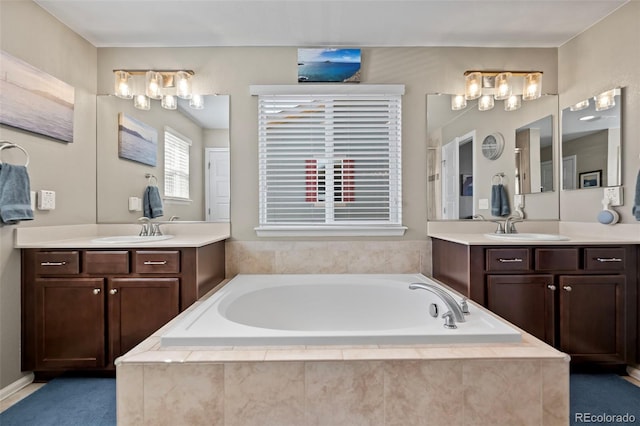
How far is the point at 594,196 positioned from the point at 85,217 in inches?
148

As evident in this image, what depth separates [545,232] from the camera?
2.73 meters

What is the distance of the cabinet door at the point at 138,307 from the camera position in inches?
81.9

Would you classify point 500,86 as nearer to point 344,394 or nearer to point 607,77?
point 607,77

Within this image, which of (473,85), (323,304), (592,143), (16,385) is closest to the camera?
(16,385)

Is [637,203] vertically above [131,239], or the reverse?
[637,203]

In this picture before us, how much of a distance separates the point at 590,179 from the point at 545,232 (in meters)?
0.51

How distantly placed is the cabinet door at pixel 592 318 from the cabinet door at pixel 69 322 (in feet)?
9.42

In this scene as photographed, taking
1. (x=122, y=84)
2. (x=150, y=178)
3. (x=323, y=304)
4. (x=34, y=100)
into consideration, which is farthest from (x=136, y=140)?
(x=323, y=304)

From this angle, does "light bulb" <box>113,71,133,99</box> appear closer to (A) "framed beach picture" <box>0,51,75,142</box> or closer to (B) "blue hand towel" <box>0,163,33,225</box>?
(A) "framed beach picture" <box>0,51,75,142</box>

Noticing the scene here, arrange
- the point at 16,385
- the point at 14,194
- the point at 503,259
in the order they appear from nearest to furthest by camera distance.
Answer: the point at 14,194 → the point at 16,385 → the point at 503,259

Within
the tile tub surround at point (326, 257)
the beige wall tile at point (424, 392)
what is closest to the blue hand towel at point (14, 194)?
the tile tub surround at point (326, 257)

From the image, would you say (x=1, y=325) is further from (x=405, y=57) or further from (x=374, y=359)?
(x=405, y=57)

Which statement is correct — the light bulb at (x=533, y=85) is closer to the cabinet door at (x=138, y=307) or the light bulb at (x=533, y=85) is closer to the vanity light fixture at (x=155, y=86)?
the vanity light fixture at (x=155, y=86)

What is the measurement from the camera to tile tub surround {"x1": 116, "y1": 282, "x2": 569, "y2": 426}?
1.24 m
